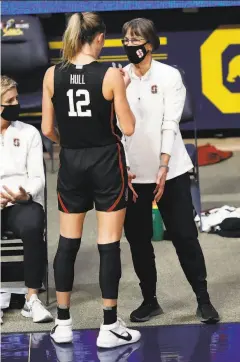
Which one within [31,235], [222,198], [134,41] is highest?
[134,41]

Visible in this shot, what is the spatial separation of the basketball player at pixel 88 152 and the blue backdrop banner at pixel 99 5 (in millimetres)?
3992

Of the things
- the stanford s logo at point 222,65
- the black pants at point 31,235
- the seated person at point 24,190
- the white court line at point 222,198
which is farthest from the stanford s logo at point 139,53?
the stanford s logo at point 222,65

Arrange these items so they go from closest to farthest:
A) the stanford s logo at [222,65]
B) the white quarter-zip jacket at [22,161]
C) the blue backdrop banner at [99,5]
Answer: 1. the white quarter-zip jacket at [22,161]
2. the blue backdrop banner at [99,5]
3. the stanford s logo at [222,65]

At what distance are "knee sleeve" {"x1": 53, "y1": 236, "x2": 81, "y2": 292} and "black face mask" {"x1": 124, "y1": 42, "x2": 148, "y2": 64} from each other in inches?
38.4

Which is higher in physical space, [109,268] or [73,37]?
[73,37]

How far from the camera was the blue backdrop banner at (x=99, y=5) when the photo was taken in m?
8.59

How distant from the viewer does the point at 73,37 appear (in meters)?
4.50

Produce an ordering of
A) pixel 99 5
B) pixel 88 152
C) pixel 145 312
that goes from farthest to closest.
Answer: pixel 99 5, pixel 145 312, pixel 88 152

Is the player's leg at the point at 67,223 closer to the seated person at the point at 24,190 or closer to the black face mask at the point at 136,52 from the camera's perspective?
the seated person at the point at 24,190

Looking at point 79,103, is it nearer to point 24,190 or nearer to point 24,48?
point 24,190

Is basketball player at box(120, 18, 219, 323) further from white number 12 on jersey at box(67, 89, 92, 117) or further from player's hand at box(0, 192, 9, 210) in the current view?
player's hand at box(0, 192, 9, 210)

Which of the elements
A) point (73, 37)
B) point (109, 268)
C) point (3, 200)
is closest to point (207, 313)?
point (109, 268)

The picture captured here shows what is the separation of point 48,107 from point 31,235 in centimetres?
94

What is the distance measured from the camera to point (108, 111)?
454 cm
